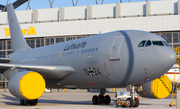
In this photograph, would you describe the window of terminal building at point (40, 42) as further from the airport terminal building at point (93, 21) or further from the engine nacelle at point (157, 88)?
the engine nacelle at point (157, 88)

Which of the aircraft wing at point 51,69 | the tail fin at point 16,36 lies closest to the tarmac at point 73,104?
the aircraft wing at point 51,69

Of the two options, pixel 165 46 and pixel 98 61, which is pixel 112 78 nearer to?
pixel 98 61

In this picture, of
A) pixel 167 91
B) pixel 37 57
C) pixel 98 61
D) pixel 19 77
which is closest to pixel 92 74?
pixel 98 61

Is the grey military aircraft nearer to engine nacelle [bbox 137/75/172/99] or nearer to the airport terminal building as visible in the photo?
engine nacelle [bbox 137/75/172/99]

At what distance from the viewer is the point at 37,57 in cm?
2162

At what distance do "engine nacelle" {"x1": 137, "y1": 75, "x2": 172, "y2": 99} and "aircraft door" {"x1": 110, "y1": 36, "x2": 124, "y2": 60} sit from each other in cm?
471

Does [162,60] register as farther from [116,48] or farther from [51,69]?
[51,69]

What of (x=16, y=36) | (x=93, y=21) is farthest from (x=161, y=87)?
(x=93, y=21)

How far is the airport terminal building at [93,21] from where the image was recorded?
46562 millimetres

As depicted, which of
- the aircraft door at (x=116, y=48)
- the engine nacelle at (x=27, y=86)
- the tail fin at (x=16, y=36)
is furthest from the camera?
the tail fin at (x=16, y=36)

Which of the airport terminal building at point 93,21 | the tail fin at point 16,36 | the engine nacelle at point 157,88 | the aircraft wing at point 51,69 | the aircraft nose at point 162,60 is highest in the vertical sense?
the airport terminal building at point 93,21

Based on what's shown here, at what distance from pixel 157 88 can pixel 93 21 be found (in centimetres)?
3284

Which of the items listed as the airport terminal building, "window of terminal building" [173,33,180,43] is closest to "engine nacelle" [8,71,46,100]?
the airport terminal building

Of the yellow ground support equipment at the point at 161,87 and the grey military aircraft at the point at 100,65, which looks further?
the yellow ground support equipment at the point at 161,87
